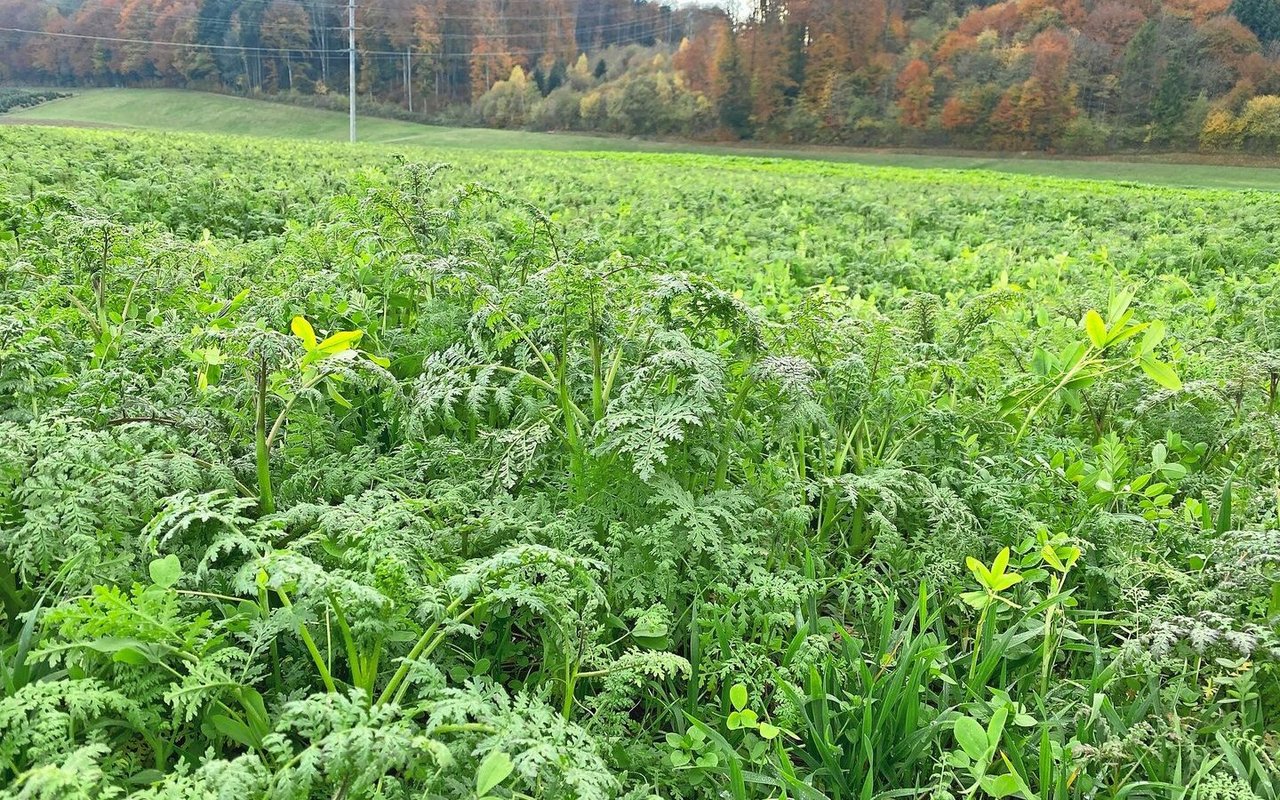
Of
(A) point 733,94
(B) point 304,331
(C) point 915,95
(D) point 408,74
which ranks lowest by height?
(B) point 304,331

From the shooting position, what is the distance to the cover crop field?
A: 1.44m

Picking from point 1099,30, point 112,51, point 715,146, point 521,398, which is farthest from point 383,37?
point 521,398

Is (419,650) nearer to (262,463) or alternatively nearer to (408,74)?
(262,463)

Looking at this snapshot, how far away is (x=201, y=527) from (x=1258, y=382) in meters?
3.60

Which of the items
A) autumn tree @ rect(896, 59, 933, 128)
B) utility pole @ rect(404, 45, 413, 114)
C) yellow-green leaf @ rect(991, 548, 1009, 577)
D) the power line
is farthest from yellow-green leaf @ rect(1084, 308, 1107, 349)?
the power line

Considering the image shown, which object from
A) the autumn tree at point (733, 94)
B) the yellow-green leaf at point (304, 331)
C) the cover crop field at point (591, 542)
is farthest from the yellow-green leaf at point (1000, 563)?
the autumn tree at point (733, 94)

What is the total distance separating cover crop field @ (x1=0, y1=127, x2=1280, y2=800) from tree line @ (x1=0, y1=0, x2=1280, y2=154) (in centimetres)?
5370

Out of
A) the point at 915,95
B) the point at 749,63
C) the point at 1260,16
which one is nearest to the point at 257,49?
the point at 749,63

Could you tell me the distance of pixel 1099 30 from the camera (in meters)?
52.5

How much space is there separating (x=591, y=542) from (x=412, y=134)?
6749 centimetres

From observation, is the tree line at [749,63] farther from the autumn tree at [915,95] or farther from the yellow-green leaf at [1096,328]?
the yellow-green leaf at [1096,328]

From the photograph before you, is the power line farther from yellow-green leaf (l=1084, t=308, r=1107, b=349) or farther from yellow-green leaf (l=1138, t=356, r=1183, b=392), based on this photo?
yellow-green leaf (l=1138, t=356, r=1183, b=392)

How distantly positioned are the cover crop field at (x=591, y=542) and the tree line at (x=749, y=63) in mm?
53702

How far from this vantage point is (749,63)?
62438 mm
